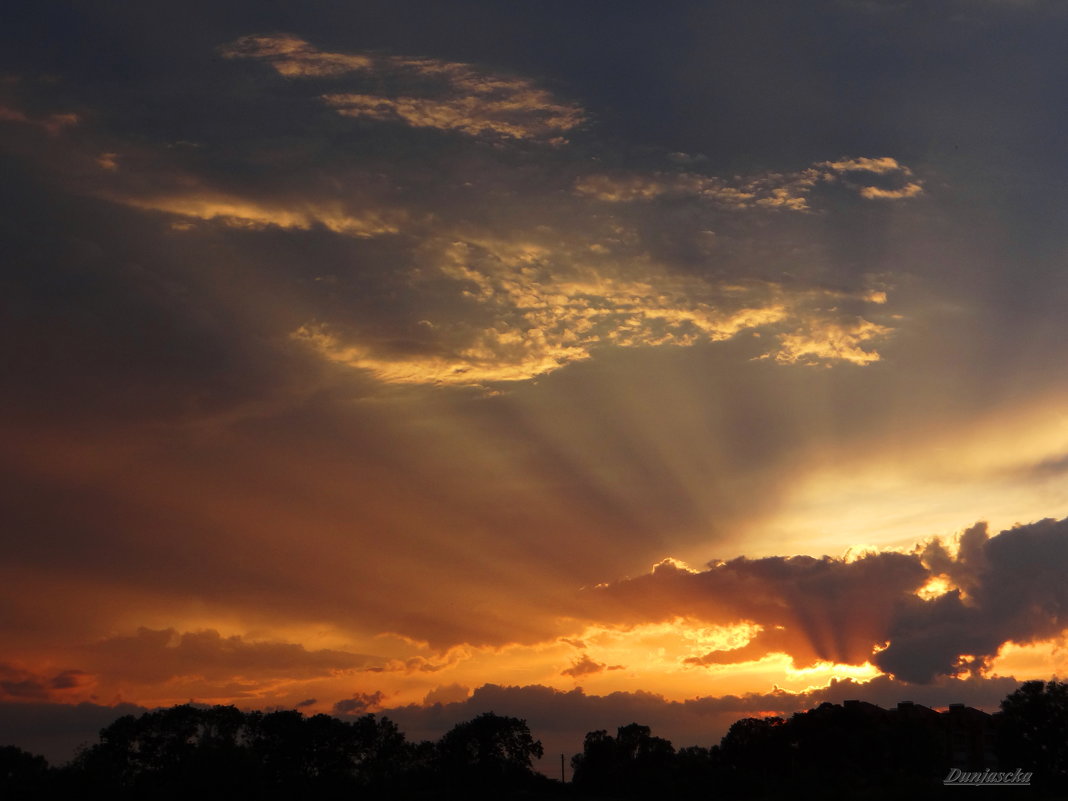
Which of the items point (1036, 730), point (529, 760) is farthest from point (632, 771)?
point (1036, 730)

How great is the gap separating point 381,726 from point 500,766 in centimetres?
2402

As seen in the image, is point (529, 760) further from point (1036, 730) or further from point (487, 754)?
point (1036, 730)

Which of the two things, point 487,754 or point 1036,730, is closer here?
point 1036,730

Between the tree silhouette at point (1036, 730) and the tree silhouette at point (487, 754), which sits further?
the tree silhouette at point (487, 754)

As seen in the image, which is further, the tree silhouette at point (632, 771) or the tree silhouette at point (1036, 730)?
the tree silhouette at point (632, 771)

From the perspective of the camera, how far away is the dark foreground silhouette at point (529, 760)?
132 metres

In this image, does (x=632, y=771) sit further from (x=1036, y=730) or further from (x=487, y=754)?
(x=1036, y=730)

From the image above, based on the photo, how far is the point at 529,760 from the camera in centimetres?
18362

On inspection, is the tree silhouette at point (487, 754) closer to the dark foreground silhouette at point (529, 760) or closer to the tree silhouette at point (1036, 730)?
the dark foreground silhouette at point (529, 760)

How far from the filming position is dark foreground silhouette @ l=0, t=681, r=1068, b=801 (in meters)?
132

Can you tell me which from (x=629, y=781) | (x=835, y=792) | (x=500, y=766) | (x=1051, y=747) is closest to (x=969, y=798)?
(x=835, y=792)

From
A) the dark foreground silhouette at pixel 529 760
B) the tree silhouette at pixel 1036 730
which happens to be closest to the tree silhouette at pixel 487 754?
the dark foreground silhouette at pixel 529 760

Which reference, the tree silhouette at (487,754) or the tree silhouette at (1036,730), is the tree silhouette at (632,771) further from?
the tree silhouette at (1036,730)

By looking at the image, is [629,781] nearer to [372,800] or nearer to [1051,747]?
[372,800]
